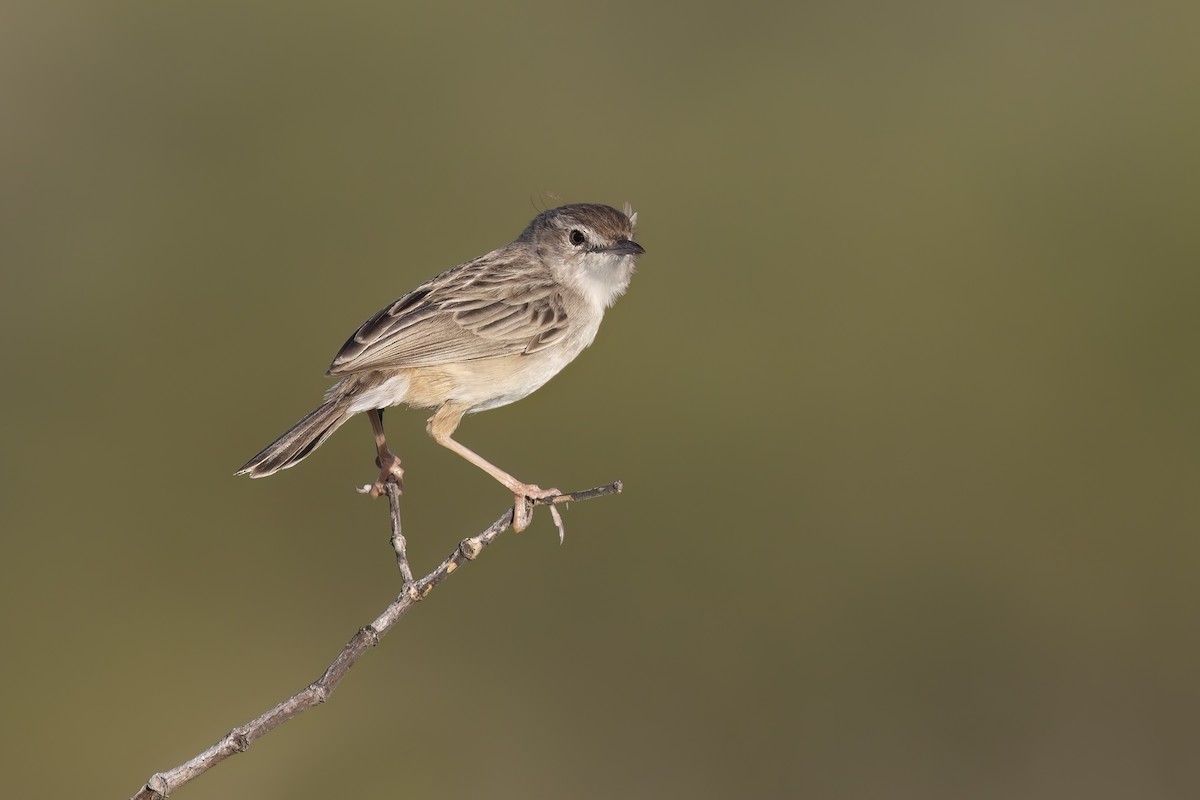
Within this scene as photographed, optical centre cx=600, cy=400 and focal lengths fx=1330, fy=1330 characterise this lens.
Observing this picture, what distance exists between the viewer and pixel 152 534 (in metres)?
11.8

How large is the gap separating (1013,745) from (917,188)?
26.7 feet

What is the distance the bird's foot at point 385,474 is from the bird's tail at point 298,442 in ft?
1.07

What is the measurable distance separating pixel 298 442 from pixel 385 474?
1.71 ft

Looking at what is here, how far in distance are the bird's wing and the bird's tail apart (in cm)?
19

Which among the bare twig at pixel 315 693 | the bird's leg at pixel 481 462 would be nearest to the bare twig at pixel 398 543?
the bare twig at pixel 315 693

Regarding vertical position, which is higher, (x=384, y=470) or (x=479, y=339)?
(x=479, y=339)

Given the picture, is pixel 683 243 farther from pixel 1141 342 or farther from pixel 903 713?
pixel 903 713

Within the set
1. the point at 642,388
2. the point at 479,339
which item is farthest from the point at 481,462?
the point at 642,388

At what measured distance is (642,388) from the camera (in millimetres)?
13797

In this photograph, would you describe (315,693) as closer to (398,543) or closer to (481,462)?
(398,543)

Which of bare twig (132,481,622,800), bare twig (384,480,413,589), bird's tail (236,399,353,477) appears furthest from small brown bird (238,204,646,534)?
bare twig (132,481,622,800)

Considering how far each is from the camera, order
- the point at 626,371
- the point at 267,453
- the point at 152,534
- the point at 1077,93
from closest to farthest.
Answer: the point at 267,453 → the point at 152,534 → the point at 626,371 → the point at 1077,93

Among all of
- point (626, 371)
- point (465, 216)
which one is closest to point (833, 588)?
point (626, 371)

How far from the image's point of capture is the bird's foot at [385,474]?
5.89 meters
